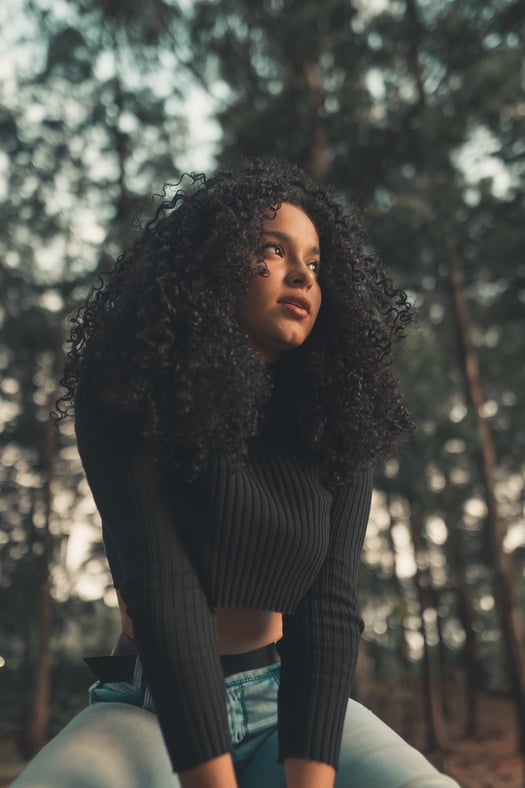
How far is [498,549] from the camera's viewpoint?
1325 centimetres

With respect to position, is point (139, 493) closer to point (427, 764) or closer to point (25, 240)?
point (427, 764)

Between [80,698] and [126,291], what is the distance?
16798mm

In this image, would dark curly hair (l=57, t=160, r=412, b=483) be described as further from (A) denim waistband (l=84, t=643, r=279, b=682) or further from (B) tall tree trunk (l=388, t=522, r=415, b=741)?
(B) tall tree trunk (l=388, t=522, r=415, b=741)

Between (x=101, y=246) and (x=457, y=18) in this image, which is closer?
(x=457, y=18)

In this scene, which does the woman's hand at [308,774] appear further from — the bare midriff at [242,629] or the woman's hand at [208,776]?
the bare midriff at [242,629]

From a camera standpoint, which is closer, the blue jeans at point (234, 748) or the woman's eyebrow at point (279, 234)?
the blue jeans at point (234, 748)

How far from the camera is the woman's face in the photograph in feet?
→ 6.63

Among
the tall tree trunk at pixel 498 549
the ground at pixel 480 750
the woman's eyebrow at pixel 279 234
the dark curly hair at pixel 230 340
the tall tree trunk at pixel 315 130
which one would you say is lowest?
the ground at pixel 480 750

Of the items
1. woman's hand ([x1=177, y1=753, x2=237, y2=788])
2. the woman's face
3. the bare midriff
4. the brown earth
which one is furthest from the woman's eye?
the brown earth

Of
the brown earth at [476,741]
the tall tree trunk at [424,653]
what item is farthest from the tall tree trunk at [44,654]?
the tall tree trunk at [424,653]

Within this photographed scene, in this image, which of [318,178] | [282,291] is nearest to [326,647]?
[282,291]

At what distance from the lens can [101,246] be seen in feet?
50.6

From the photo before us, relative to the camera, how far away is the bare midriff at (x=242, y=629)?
1.83 meters

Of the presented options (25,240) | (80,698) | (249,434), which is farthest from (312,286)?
(80,698)
